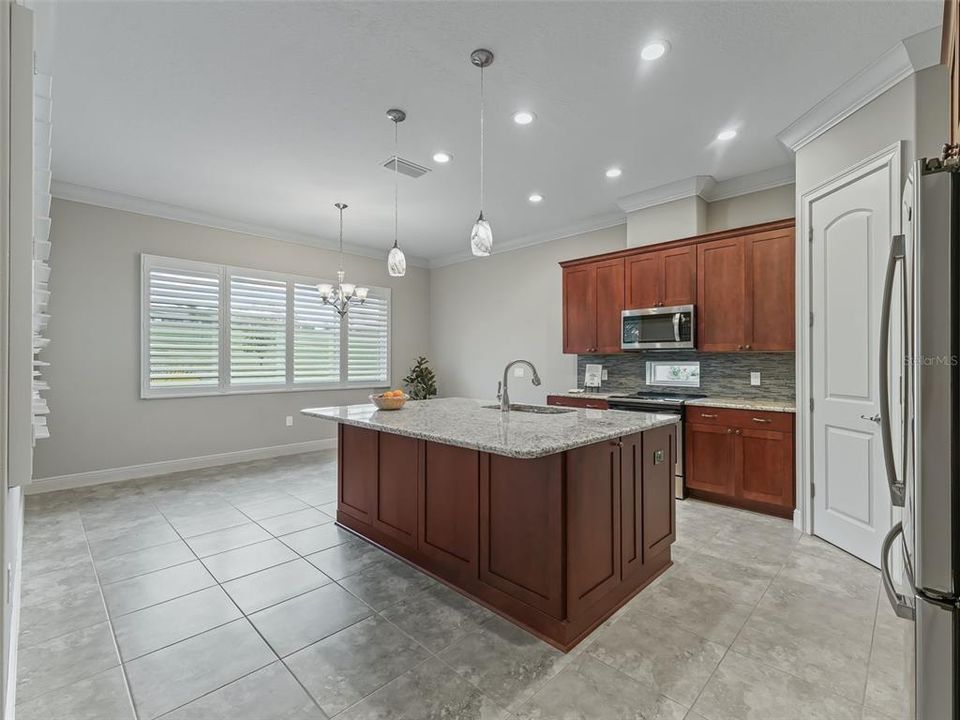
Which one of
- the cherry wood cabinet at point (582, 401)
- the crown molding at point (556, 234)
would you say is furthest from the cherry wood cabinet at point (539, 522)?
the crown molding at point (556, 234)

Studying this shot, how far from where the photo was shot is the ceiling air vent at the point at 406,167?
12.9ft

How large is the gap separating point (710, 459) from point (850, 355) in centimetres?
141

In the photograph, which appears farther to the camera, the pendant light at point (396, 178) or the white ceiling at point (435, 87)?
the pendant light at point (396, 178)

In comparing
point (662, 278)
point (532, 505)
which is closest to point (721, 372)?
point (662, 278)

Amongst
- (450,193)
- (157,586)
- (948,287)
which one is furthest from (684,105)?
(157,586)

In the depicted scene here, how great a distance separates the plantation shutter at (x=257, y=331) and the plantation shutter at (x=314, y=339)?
0.58 feet

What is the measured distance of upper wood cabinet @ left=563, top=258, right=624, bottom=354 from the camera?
486 centimetres

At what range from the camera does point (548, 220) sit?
571cm

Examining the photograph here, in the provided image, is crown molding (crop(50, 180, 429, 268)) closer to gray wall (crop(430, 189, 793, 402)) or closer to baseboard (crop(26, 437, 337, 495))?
gray wall (crop(430, 189, 793, 402))

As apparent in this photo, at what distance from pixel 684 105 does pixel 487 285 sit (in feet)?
13.3

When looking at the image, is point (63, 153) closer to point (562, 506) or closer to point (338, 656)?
point (338, 656)

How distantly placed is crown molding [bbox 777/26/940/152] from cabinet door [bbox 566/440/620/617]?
106 inches

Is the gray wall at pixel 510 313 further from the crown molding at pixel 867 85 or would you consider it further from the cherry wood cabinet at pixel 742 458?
the cherry wood cabinet at pixel 742 458

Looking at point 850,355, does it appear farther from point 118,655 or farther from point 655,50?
point 118,655
